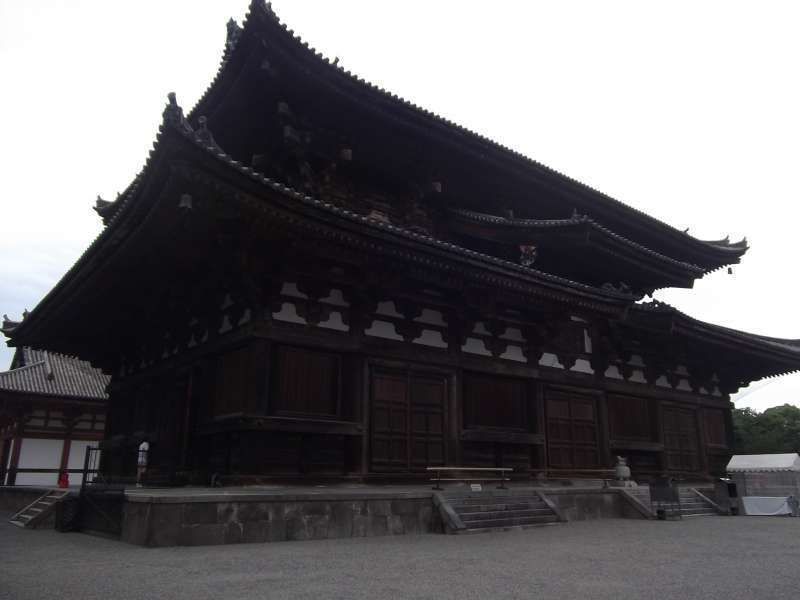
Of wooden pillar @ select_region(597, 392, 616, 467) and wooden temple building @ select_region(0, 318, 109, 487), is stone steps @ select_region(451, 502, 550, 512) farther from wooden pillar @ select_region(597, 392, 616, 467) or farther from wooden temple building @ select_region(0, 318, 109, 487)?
wooden temple building @ select_region(0, 318, 109, 487)

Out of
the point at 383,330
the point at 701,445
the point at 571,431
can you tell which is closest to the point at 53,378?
the point at 383,330

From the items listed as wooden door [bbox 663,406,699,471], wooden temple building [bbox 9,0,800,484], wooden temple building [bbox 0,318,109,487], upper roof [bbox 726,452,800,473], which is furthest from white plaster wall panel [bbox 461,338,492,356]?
wooden temple building [bbox 0,318,109,487]

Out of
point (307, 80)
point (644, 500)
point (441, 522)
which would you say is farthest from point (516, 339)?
point (307, 80)

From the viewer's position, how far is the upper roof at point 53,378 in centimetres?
3066

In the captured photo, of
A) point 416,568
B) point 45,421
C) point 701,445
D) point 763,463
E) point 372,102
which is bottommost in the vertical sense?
point 416,568

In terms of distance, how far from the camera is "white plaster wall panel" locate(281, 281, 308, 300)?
11852 mm

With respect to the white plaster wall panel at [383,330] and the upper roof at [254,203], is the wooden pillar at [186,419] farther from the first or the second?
the white plaster wall panel at [383,330]

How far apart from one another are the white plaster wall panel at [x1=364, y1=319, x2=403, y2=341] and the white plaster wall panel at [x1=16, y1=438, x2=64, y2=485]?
2629 centimetres

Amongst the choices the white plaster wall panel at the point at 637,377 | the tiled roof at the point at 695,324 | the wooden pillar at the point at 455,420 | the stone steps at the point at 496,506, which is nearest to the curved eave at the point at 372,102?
the tiled roof at the point at 695,324

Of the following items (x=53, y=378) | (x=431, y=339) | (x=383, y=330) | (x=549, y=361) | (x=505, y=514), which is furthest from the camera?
(x=53, y=378)

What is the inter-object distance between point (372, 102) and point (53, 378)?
27811 mm

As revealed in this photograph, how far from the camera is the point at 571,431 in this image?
1611 centimetres

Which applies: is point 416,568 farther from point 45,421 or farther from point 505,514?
point 45,421

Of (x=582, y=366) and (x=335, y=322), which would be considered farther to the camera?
(x=582, y=366)
